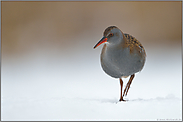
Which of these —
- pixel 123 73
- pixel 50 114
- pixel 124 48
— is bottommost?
pixel 50 114

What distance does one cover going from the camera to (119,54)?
Result: 1848 millimetres

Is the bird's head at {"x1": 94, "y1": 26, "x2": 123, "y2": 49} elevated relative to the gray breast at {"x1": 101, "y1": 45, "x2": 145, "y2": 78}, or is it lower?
elevated

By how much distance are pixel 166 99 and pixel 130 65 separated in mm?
500

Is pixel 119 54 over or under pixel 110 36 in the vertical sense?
under

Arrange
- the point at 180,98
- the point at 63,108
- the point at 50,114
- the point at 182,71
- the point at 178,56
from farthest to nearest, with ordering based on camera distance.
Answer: the point at 178,56, the point at 182,71, the point at 180,98, the point at 63,108, the point at 50,114

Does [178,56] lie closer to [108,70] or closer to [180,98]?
[180,98]

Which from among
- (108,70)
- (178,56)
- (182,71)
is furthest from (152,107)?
(178,56)

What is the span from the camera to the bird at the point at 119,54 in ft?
5.95

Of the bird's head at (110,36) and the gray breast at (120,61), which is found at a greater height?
the bird's head at (110,36)

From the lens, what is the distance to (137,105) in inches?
72.2

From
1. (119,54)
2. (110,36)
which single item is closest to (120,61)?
(119,54)

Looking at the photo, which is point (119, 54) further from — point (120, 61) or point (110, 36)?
point (110, 36)

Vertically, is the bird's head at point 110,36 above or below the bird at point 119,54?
above

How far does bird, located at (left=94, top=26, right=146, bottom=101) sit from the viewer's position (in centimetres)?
181
